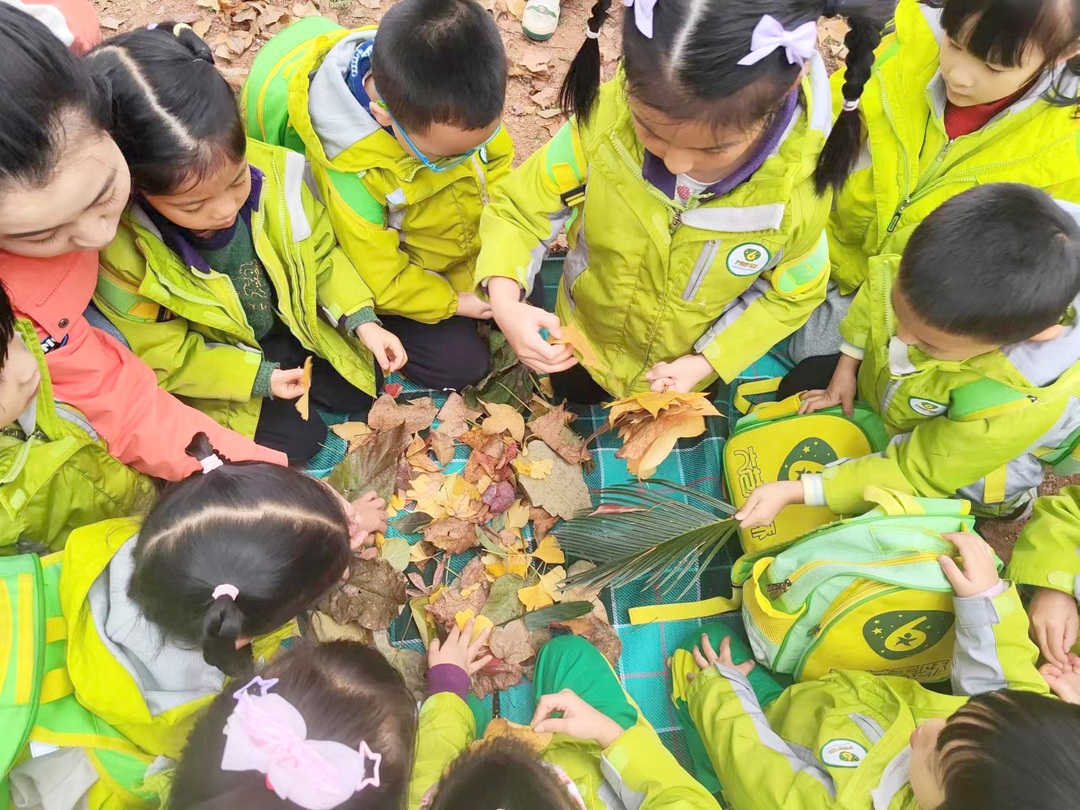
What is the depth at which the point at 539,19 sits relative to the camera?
3.49 meters

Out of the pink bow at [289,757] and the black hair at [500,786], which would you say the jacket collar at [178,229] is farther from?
the black hair at [500,786]

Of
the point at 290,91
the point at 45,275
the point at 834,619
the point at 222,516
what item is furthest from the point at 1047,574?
the point at 45,275

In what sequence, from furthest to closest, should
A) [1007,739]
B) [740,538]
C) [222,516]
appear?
1. [740,538]
2. [222,516]
3. [1007,739]

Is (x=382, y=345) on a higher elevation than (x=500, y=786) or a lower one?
lower

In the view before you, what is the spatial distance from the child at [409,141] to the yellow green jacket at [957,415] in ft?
3.99

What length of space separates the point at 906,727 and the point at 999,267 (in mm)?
1059

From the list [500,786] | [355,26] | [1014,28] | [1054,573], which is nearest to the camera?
[500,786]

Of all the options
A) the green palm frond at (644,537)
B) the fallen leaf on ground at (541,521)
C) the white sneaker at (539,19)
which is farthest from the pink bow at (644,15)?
the white sneaker at (539,19)

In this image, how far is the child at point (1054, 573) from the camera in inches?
77.6

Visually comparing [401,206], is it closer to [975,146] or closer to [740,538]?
[740,538]

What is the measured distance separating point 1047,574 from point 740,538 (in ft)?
2.67

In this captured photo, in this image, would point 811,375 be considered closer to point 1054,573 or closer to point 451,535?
point 1054,573

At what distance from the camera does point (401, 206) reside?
2.19 metres

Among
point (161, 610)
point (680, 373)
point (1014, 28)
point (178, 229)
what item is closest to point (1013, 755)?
point (680, 373)
